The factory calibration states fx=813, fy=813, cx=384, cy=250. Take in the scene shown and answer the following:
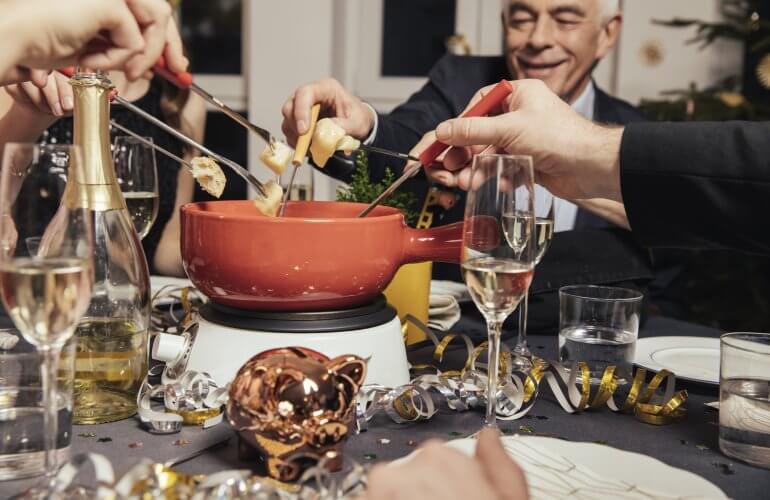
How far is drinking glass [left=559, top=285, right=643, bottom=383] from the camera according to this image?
1.08 m

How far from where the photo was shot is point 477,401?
0.98 m

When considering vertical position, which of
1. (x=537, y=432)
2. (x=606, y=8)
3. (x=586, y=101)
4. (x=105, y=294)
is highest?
(x=606, y=8)

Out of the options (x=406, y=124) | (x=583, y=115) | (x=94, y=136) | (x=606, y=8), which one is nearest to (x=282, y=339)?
(x=94, y=136)

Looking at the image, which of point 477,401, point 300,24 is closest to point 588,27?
point 300,24

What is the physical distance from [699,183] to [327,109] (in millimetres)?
833

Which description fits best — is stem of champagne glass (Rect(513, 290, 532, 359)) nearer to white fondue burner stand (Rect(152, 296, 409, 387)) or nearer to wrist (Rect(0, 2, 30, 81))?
white fondue burner stand (Rect(152, 296, 409, 387))

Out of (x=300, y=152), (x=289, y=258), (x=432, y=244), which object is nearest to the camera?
(x=289, y=258)

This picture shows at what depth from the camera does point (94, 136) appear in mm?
930

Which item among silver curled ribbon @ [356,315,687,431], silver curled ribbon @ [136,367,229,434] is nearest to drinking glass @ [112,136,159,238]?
silver curled ribbon @ [136,367,229,434]

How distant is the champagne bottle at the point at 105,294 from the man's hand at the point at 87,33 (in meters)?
0.09

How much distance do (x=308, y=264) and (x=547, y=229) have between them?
0.37m

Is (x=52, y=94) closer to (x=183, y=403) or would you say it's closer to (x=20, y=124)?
(x=20, y=124)

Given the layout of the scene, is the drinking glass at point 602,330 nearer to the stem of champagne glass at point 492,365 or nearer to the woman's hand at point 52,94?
the stem of champagne glass at point 492,365

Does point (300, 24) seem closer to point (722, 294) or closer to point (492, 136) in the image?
point (722, 294)
